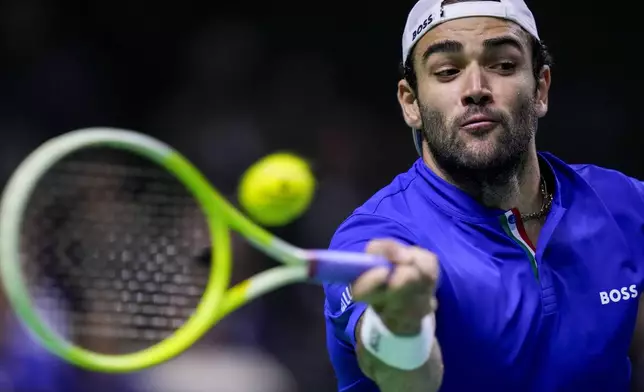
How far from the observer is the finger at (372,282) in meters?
2.42

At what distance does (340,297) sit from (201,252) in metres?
0.41

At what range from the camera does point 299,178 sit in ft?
13.4

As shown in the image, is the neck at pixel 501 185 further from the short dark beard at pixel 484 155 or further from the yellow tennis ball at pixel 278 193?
the yellow tennis ball at pixel 278 193

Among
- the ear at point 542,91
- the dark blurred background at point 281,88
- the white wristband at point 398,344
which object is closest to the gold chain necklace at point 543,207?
the ear at point 542,91

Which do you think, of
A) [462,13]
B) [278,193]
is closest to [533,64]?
[462,13]

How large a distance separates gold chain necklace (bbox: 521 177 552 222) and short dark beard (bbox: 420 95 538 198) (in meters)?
0.13

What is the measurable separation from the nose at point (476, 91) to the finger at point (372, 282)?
2.90 ft

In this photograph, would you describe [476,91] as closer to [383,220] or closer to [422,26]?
[422,26]

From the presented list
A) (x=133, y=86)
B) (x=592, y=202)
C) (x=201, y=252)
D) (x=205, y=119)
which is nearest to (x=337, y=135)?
(x=205, y=119)

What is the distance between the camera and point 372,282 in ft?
7.95

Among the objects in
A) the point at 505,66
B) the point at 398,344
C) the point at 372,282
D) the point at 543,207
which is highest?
the point at 505,66

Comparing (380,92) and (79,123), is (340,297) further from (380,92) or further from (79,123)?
(380,92)

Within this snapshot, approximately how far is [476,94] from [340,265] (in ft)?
2.91

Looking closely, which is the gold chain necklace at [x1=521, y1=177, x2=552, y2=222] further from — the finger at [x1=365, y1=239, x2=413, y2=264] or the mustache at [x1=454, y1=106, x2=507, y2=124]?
the finger at [x1=365, y1=239, x2=413, y2=264]
